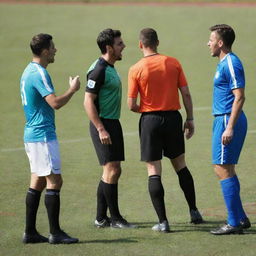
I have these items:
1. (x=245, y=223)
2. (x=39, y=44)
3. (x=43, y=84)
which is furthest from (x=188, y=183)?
(x=39, y=44)

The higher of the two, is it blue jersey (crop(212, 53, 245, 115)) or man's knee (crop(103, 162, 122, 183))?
blue jersey (crop(212, 53, 245, 115))

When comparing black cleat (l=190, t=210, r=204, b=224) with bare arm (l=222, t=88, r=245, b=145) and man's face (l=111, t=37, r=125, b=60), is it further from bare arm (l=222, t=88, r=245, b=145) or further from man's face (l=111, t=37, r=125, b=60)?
man's face (l=111, t=37, r=125, b=60)

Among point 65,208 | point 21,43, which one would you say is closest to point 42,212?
point 65,208

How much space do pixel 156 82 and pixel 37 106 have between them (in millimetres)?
1462

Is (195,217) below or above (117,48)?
below

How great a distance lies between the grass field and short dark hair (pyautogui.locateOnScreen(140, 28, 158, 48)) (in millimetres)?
2175

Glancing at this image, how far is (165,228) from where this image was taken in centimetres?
926

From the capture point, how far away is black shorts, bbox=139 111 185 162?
945cm

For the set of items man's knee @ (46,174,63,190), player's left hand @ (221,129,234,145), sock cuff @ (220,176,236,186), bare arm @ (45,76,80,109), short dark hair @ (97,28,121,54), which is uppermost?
short dark hair @ (97,28,121,54)

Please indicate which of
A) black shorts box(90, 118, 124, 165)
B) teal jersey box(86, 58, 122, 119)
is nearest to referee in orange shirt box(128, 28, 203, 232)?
teal jersey box(86, 58, 122, 119)

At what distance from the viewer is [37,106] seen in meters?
8.91

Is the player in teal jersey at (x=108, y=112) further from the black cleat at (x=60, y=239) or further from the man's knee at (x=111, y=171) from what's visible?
the black cleat at (x=60, y=239)

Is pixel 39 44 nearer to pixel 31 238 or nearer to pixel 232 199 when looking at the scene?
pixel 31 238

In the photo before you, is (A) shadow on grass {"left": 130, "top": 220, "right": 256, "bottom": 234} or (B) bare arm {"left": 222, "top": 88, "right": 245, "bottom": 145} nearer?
(B) bare arm {"left": 222, "top": 88, "right": 245, "bottom": 145}
